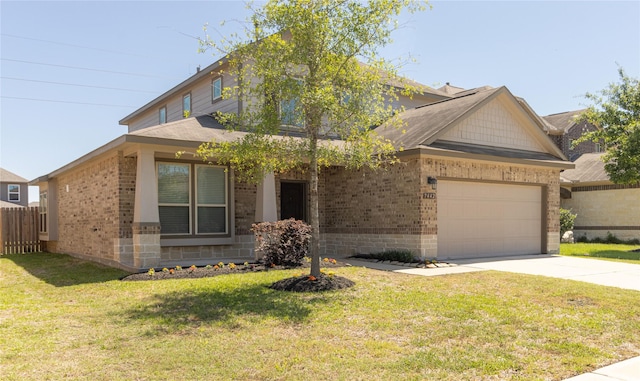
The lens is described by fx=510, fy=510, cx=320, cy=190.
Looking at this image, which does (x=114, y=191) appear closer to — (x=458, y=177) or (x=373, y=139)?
(x=373, y=139)


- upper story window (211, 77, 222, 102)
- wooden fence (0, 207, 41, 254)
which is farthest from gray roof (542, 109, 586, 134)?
wooden fence (0, 207, 41, 254)

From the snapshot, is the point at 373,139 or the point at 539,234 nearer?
the point at 373,139

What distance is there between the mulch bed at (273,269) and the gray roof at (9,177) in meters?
35.0

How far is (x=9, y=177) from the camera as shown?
40.5m

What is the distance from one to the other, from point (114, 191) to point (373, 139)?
7.13 m

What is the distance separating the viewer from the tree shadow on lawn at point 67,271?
11.3 meters

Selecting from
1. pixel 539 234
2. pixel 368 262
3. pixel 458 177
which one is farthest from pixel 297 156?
pixel 539 234

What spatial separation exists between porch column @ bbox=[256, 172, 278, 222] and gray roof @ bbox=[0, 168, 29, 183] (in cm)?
3469

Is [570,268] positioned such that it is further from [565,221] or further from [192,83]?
[192,83]

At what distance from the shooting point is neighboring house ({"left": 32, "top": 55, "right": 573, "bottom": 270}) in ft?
42.2

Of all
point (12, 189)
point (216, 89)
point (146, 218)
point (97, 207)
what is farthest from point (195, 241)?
point (12, 189)

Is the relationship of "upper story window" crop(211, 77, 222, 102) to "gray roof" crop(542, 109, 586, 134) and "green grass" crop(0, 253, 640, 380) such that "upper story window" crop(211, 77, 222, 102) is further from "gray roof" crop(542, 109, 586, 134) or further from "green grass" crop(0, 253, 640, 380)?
"gray roof" crop(542, 109, 586, 134)

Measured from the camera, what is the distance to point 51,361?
5469mm

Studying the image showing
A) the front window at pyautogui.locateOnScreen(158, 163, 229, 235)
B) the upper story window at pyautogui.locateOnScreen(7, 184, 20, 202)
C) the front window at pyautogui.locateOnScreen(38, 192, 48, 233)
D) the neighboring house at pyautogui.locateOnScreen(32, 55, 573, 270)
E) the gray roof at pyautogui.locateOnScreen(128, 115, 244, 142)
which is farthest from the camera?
the upper story window at pyautogui.locateOnScreen(7, 184, 20, 202)
